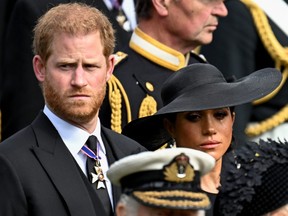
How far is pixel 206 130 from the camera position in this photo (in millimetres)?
7484

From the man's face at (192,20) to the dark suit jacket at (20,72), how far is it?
0.36 metres

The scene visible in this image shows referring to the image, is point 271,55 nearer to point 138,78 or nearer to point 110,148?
point 138,78

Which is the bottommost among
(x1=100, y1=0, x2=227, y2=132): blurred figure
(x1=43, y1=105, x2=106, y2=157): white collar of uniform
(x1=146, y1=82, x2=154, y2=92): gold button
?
(x1=146, y1=82, x2=154, y2=92): gold button

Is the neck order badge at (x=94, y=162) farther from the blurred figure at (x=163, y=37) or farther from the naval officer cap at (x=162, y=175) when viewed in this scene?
the blurred figure at (x=163, y=37)

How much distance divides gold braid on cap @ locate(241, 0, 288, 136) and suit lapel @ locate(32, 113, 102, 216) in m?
3.07

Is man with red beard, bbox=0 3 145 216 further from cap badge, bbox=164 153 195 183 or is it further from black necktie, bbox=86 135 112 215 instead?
cap badge, bbox=164 153 195 183

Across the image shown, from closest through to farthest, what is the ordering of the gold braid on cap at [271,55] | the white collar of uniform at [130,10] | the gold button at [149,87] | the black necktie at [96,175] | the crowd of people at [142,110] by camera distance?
the crowd of people at [142,110] < the black necktie at [96,175] < the gold button at [149,87] < the white collar of uniform at [130,10] < the gold braid on cap at [271,55]

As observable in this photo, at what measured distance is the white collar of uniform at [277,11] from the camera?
1009cm

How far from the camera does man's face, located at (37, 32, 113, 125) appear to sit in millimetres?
6988

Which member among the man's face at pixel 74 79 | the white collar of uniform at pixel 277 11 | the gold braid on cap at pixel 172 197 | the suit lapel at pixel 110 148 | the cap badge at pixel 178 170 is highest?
the cap badge at pixel 178 170

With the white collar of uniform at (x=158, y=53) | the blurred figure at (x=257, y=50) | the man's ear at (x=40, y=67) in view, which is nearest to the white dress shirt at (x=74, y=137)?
the man's ear at (x=40, y=67)

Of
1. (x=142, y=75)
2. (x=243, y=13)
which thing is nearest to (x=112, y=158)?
(x=142, y=75)

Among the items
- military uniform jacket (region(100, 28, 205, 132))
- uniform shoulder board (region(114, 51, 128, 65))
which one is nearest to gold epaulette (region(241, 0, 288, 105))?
military uniform jacket (region(100, 28, 205, 132))

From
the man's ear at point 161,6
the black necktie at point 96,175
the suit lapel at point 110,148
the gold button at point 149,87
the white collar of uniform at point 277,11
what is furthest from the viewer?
the white collar of uniform at point 277,11
